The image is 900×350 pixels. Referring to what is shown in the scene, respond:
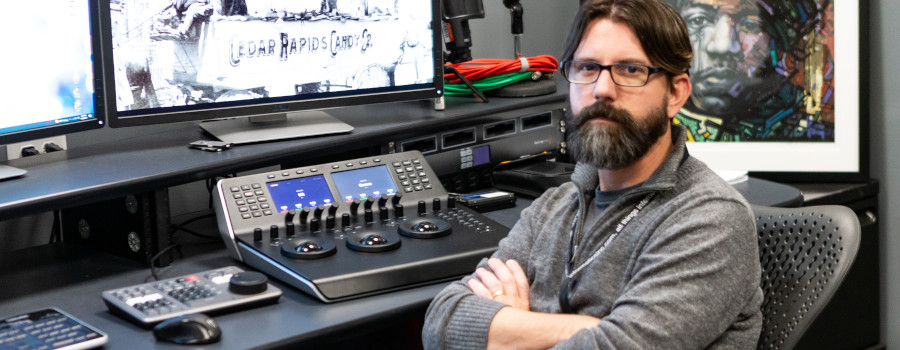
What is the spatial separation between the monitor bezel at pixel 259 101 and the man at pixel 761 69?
1070 mm

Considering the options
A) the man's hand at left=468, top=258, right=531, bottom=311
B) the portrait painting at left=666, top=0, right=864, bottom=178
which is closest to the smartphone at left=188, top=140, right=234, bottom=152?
the man's hand at left=468, top=258, right=531, bottom=311

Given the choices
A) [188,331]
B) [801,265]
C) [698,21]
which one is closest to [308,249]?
[188,331]

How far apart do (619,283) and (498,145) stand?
3.05ft

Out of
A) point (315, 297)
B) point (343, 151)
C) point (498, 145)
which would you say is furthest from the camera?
point (498, 145)

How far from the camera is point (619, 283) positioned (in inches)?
56.4

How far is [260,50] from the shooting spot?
6.36 ft

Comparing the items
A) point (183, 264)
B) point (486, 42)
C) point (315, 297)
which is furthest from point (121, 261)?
point (486, 42)

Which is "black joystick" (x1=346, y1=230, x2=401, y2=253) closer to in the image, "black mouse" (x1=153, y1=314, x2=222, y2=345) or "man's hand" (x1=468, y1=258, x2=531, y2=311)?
"man's hand" (x1=468, y1=258, x2=531, y2=311)

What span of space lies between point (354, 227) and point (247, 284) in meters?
0.35

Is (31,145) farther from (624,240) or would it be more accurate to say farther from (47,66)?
(624,240)

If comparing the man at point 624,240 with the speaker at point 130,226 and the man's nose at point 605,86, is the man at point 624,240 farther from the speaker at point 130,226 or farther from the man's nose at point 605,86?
the speaker at point 130,226

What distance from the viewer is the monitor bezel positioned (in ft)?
5.81

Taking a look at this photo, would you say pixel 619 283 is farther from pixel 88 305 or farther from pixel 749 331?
pixel 88 305

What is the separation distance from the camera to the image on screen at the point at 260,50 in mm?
1810
